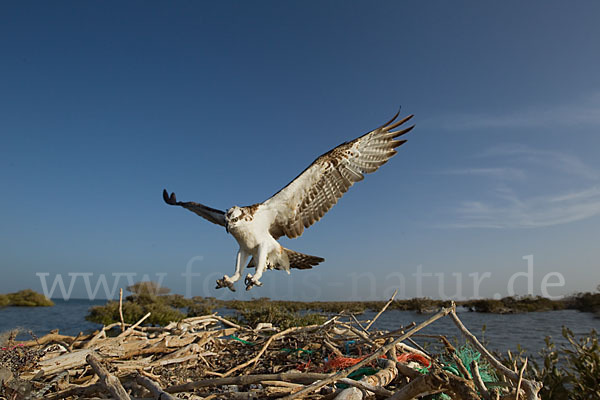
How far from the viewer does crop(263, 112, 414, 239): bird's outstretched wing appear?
14.3 feet

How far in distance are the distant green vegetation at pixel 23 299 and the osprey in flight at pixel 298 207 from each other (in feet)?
95.3

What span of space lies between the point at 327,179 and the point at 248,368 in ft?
8.31

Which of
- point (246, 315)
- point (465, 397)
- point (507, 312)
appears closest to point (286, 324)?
point (246, 315)

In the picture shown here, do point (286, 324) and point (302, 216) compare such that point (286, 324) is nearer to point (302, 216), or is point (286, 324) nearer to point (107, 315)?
point (302, 216)

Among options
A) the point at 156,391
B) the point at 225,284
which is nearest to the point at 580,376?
the point at 225,284

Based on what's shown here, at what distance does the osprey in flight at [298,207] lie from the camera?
4.02 metres

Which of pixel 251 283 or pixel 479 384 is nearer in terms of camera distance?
pixel 479 384

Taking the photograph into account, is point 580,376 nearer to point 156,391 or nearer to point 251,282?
point 251,282

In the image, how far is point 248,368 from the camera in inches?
116

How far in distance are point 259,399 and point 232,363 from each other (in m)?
1.55

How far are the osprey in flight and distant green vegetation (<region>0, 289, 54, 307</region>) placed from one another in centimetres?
2904

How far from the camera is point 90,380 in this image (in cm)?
253

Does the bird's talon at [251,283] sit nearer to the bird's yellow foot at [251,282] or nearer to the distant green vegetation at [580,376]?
the bird's yellow foot at [251,282]

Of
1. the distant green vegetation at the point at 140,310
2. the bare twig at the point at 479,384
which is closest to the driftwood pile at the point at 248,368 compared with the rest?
the bare twig at the point at 479,384
